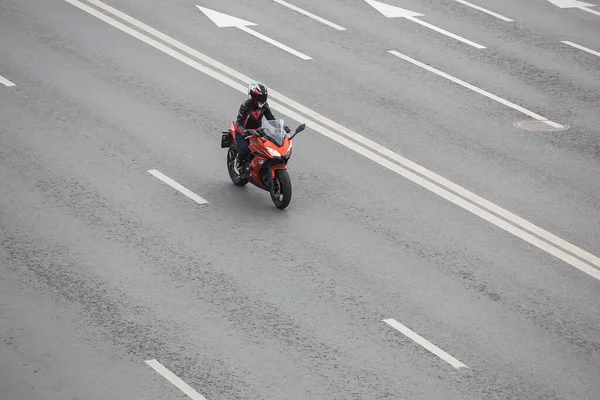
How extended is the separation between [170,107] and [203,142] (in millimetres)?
1579

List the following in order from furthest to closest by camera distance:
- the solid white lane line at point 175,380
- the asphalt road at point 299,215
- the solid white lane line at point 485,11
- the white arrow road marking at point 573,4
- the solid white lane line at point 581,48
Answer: the white arrow road marking at point 573,4 → the solid white lane line at point 485,11 → the solid white lane line at point 581,48 → the asphalt road at point 299,215 → the solid white lane line at point 175,380

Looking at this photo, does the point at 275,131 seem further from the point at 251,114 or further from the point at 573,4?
the point at 573,4

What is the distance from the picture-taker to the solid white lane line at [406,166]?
52.3 feet

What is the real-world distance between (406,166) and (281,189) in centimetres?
278

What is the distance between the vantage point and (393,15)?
84.1ft

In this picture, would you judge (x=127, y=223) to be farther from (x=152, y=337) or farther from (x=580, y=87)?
(x=580, y=87)

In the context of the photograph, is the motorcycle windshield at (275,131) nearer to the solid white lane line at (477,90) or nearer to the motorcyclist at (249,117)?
the motorcyclist at (249,117)

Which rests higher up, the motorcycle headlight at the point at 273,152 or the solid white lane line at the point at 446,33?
the solid white lane line at the point at 446,33

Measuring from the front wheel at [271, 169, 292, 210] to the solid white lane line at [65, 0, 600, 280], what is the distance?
7.98 ft

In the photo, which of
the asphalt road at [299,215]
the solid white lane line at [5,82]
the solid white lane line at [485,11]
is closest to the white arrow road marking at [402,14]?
→ the asphalt road at [299,215]

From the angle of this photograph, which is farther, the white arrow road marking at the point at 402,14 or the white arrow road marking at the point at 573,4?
the white arrow road marking at the point at 573,4

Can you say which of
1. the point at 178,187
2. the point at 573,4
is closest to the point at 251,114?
the point at 178,187

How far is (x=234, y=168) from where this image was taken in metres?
17.5

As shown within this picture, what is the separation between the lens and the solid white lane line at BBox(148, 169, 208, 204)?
16.9m
